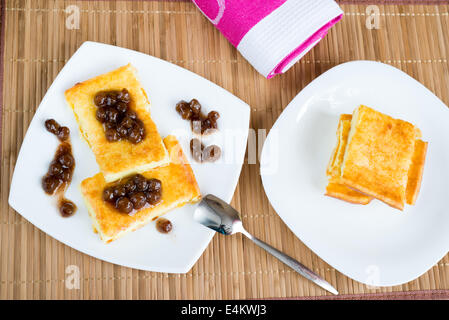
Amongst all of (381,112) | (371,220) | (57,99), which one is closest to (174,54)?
(57,99)

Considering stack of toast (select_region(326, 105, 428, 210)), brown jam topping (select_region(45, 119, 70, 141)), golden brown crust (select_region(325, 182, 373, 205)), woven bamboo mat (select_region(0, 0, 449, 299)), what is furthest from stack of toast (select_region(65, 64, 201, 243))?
stack of toast (select_region(326, 105, 428, 210))

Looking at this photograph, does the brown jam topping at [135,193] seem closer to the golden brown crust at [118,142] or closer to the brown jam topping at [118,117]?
the golden brown crust at [118,142]

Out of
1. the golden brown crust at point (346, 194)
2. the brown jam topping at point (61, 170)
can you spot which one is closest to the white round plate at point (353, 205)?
the golden brown crust at point (346, 194)

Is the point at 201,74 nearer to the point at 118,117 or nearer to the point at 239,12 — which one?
the point at 239,12

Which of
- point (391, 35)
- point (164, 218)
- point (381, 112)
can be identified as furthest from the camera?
point (391, 35)

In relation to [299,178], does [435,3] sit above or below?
above

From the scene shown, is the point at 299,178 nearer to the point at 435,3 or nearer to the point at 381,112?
the point at 381,112

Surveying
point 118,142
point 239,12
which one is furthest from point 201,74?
point 118,142
